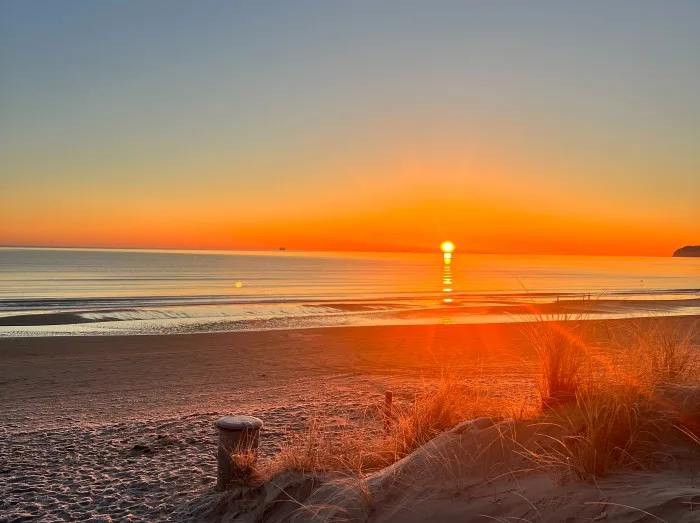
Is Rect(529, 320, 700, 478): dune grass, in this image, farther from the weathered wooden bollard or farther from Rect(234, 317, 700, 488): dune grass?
the weathered wooden bollard

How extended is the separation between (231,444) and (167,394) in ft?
19.0

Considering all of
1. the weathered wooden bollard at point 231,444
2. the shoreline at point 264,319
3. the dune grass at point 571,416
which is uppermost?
the dune grass at point 571,416

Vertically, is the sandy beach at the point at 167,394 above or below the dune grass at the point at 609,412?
below

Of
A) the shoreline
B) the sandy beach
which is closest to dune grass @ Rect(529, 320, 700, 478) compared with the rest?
the sandy beach

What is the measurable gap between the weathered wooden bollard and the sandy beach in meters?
0.50

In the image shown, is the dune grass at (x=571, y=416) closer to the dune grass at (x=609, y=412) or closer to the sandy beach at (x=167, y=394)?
the dune grass at (x=609, y=412)

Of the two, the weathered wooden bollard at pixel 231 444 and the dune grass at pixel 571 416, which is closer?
the dune grass at pixel 571 416

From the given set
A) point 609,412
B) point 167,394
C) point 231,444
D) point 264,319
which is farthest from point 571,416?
point 264,319

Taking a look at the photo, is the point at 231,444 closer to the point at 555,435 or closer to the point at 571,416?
the point at 555,435

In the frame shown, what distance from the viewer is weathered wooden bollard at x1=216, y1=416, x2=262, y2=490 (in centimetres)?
539

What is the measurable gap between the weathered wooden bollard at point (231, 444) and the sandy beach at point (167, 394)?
0.50 m

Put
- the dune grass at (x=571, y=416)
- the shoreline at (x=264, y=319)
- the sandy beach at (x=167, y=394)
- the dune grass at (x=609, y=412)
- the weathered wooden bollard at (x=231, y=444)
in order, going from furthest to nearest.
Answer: the shoreline at (x=264, y=319) → the sandy beach at (x=167, y=394) → the weathered wooden bollard at (x=231, y=444) → the dune grass at (x=571, y=416) → the dune grass at (x=609, y=412)

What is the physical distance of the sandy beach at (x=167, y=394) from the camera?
19.5 feet

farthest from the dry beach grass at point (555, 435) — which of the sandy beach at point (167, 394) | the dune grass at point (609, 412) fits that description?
the sandy beach at point (167, 394)
